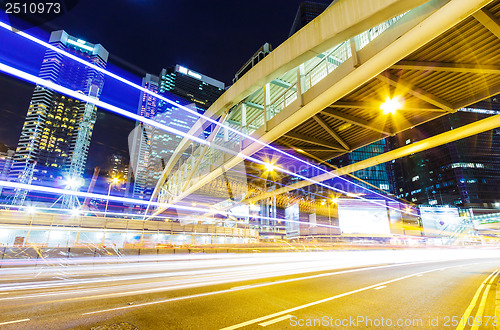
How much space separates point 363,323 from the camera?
5.15 metres

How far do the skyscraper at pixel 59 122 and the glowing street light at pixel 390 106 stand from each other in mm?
143174

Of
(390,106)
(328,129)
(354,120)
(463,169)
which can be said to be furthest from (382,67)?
(463,169)

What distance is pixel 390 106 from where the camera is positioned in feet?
34.6

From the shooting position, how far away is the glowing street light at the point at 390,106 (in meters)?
10.3

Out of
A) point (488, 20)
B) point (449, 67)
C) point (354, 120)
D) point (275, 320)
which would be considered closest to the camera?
point (275, 320)

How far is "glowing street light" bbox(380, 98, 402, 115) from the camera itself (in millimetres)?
10344

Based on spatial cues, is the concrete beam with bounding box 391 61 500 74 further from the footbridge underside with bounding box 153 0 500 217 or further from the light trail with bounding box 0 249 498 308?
the light trail with bounding box 0 249 498 308

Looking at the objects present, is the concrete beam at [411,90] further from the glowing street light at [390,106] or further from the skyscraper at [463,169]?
the skyscraper at [463,169]

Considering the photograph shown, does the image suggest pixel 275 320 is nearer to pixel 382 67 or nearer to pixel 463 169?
pixel 382 67

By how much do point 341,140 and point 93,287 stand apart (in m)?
13.7

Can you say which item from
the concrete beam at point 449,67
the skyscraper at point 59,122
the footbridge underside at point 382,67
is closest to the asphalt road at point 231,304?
the footbridge underside at point 382,67

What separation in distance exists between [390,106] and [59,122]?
18398 cm

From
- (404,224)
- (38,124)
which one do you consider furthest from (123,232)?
(38,124)

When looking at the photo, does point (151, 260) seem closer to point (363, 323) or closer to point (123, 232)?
point (363, 323)
